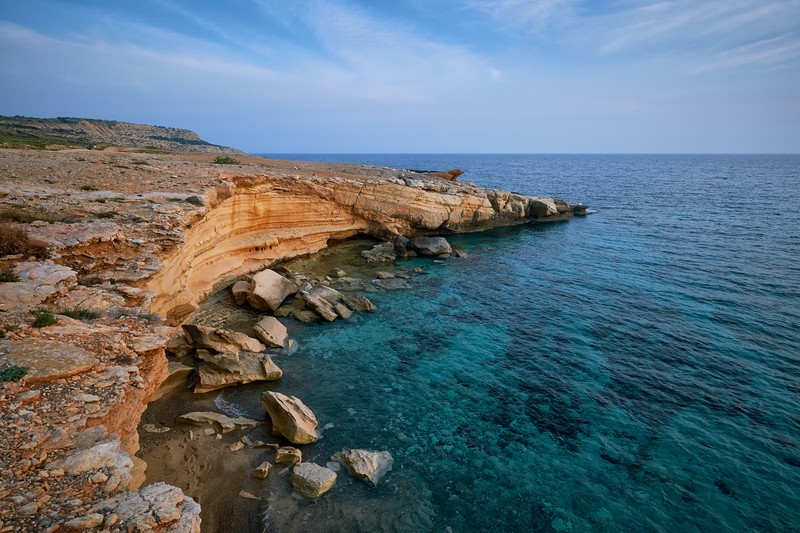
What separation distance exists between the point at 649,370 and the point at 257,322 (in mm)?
17354

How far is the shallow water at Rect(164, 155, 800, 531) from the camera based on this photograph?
9.72 meters

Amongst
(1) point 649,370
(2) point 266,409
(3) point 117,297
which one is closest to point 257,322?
(2) point 266,409

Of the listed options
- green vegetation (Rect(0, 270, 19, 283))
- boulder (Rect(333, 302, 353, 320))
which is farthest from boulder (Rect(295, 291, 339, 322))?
green vegetation (Rect(0, 270, 19, 283))

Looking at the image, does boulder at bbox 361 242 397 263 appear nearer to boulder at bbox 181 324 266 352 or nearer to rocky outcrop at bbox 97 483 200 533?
boulder at bbox 181 324 266 352

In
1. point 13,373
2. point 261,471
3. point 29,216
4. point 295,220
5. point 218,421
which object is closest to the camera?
point 13,373

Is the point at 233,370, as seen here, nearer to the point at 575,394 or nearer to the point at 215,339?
the point at 215,339

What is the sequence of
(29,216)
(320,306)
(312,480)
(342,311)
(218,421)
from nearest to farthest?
(312,480), (218,421), (29,216), (320,306), (342,311)

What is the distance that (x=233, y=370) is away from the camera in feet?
46.5

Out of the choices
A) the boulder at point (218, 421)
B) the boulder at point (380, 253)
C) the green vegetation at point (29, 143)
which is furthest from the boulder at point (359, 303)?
the green vegetation at point (29, 143)

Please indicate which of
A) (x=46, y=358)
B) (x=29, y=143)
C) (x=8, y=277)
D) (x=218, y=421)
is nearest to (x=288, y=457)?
(x=218, y=421)

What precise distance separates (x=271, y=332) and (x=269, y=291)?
3635 mm

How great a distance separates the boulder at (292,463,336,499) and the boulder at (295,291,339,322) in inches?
382

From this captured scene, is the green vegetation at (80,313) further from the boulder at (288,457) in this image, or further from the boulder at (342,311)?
the boulder at (342,311)

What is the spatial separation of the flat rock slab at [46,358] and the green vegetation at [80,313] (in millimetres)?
1302
